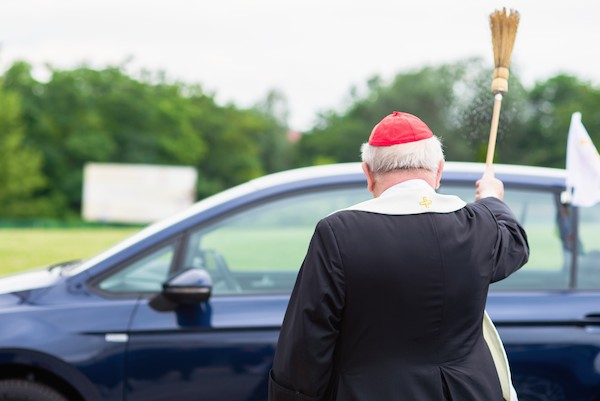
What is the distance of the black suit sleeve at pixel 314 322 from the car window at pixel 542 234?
161cm

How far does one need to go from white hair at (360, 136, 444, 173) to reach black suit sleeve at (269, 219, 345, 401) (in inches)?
9.7

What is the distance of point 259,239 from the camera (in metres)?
3.76

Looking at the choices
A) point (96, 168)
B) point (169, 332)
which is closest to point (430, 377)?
point (169, 332)

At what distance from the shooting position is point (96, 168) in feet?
194

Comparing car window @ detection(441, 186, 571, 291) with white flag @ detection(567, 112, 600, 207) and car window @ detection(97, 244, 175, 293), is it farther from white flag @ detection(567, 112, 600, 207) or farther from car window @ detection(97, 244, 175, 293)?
car window @ detection(97, 244, 175, 293)

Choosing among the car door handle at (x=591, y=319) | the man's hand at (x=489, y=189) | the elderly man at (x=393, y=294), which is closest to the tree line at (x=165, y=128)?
the car door handle at (x=591, y=319)

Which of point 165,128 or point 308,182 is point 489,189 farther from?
point 165,128

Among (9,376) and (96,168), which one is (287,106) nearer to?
(96,168)

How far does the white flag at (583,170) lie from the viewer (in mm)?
3256

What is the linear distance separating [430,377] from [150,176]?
64.5 metres

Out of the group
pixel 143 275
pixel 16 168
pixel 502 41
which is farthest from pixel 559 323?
pixel 16 168

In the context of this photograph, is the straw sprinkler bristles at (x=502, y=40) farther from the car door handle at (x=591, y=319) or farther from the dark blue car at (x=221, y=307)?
the car door handle at (x=591, y=319)

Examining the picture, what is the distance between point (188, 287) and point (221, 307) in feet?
0.63

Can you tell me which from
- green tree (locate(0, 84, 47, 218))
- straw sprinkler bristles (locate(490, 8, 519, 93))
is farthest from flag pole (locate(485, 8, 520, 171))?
green tree (locate(0, 84, 47, 218))
